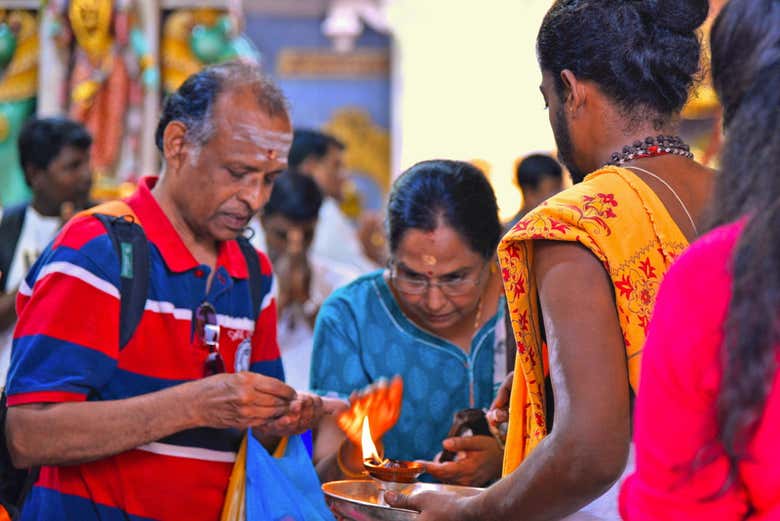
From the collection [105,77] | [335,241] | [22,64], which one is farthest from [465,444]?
[22,64]

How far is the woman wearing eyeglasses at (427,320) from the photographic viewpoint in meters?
2.97

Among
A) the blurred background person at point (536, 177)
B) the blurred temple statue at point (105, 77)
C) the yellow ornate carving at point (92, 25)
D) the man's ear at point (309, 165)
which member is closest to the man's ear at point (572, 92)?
the blurred background person at point (536, 177)

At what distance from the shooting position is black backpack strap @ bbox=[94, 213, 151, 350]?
8.00 ft

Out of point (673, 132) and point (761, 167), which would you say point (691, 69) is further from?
point (761, 167)

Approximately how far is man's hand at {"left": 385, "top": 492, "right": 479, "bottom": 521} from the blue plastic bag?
0.59 meters

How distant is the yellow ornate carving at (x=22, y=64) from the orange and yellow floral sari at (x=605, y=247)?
7.25 m

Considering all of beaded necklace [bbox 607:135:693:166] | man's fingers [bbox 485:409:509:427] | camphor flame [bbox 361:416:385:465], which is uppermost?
beaded necklace [bbox 607:135:693:166]

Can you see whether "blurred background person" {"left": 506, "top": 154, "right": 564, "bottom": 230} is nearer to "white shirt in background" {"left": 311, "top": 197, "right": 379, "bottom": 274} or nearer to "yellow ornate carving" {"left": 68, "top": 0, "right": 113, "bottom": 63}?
"white shirt in background" {"left": 311, "top": 197, "right": 379, "bottom": 274}

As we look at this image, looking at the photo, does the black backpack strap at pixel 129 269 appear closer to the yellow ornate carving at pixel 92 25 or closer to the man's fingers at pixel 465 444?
the man's fingers at pixel 465 444

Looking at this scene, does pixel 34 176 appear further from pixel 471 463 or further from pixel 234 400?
pixel 471 463

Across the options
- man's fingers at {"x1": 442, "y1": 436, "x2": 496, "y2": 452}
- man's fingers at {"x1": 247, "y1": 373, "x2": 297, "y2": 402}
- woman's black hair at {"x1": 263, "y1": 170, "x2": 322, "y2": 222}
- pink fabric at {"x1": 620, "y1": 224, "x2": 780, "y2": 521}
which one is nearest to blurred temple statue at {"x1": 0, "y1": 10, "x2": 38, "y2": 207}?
woman's black hair at {"x1": 263, "y1": 170, "x2": 322, "y2": 222}

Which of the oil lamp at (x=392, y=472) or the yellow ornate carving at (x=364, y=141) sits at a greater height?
the yellow ornate carving at (x=364, y=141)

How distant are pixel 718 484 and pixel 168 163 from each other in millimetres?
1825

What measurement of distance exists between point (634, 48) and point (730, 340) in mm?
785
